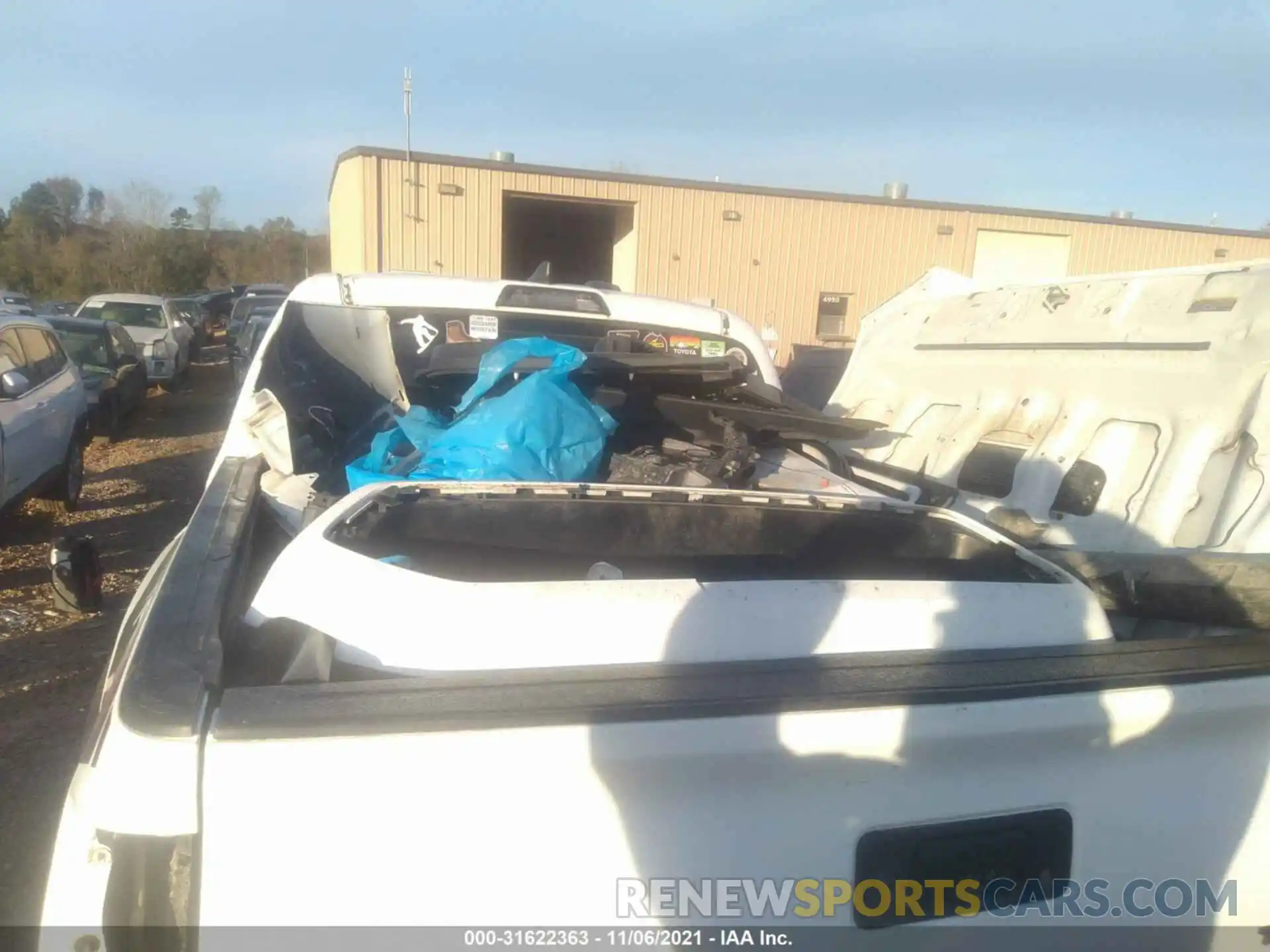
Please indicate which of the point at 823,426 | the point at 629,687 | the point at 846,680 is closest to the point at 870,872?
the point at 846,680

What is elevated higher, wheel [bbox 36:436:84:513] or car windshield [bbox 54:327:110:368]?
car windshield [bbox 54:327:110:368]

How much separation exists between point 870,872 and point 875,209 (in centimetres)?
2049

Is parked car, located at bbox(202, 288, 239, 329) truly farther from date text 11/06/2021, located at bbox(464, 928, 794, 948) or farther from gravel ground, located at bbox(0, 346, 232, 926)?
date text 11/06/2021, located at bbox(464, 928, 794, 948)

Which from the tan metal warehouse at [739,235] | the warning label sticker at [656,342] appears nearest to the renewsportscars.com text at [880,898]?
the warning label sticker at [656,342]

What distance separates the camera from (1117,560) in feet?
7.29

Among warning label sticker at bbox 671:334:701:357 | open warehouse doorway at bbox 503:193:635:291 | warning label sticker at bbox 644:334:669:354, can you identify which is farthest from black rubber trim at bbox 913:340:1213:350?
open warehouse doorway at bbox 503:193:635:291

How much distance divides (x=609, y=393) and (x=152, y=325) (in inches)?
752

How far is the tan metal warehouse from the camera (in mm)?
17125

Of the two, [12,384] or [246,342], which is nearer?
[12,384]

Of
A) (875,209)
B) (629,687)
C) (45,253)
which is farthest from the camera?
(45,253)

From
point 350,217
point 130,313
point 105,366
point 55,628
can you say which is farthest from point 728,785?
point 130,313

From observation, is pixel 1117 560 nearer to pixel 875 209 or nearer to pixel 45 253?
pixel 875 209

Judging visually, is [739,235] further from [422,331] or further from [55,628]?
[422,331]

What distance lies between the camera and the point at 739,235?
1950 cm
